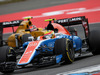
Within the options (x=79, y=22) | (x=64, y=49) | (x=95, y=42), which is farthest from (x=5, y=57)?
(x=79, y=22)

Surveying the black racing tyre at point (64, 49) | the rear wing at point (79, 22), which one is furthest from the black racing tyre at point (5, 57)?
the rear wing at point (79, 22)

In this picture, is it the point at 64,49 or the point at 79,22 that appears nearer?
the point at 64,49

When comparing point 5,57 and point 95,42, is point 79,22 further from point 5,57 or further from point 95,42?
point 5,57

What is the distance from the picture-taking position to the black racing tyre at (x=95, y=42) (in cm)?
992

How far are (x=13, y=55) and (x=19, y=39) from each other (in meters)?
3.16

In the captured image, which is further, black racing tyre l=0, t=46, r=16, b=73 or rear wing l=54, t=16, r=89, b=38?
rear wing l=54, t=16, r=89, b=38

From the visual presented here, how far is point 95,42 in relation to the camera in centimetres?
995

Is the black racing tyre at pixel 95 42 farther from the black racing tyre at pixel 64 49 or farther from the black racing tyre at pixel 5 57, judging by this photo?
the black racing tyre at pixel 5 57

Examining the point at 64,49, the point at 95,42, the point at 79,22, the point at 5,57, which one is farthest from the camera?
the point at 79,22

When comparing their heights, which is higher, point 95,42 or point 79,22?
point 79,22

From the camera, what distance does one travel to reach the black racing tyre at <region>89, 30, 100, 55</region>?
992 centimetres

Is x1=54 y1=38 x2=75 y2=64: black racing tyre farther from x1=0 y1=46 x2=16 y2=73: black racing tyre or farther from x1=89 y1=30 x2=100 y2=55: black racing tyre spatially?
x1=89 y1=30 x2=100 y2=55: black racing tyre

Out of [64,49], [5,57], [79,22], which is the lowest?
[5,57]

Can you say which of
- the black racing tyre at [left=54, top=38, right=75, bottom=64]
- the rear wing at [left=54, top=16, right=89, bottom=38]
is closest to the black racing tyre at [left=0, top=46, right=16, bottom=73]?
the black racing tyre at [left=54, top=38, right=75, bottom=64]
